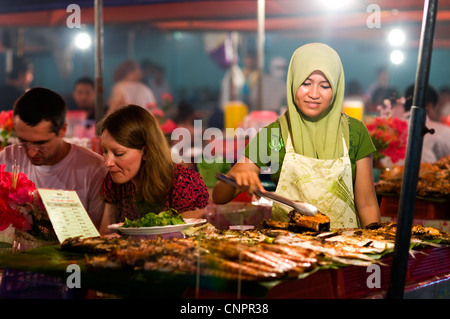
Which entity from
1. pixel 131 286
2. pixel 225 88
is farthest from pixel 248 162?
pixel 225 88

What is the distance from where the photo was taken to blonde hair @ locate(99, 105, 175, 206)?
8.55 feet

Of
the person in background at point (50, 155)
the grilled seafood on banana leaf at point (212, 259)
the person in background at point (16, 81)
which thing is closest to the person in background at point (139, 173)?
the person in background at point (50, 155)

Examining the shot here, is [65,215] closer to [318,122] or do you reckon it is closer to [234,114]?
[318,122]

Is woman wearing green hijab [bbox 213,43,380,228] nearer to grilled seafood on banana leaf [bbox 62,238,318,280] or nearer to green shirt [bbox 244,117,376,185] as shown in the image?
green shirt [bbox 244,117,376,185]

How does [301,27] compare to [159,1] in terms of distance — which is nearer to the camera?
[159,1]

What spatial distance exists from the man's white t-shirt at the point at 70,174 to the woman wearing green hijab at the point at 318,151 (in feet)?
2.18

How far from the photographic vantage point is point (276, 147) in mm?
2766

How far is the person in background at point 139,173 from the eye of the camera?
8.50ft

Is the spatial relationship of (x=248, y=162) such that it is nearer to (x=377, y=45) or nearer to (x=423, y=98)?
(x=423, y=98)

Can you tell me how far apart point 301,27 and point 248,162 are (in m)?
5.42

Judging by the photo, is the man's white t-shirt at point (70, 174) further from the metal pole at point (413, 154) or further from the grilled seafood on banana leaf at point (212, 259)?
the metal pole at point (413, 154)

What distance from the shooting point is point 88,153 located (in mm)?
3178

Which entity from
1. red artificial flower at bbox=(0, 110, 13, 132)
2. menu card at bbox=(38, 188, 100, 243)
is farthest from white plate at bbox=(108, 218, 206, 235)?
red artificial flower at bbox=(0, 110, 13, 132)
